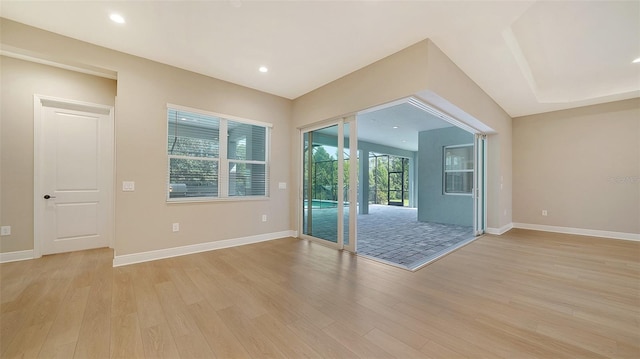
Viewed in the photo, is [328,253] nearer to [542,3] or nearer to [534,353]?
[534,353]

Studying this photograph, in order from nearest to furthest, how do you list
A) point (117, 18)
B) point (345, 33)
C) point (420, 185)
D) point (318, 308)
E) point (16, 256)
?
point (318, 308) → point (117, 18) → point (345, 33) → point (16, 256) → point (420, 185)

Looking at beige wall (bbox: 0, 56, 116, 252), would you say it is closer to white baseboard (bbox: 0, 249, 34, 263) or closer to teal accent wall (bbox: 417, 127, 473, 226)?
white baseboard (bbox: 0, 249, 34, 263)

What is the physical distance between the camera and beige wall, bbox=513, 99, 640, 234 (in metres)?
4.73

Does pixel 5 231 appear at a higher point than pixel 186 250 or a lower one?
higher

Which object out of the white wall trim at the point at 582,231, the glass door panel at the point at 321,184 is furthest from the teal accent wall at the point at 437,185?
the glass door panel at the point at 321,184

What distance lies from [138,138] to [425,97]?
405 cm

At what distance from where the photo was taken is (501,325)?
6.11 feet

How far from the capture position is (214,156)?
404 cm

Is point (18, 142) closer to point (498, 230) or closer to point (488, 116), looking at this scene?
point (488, 116)

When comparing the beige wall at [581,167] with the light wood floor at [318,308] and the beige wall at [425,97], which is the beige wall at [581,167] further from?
the light wood floor at [318,308]

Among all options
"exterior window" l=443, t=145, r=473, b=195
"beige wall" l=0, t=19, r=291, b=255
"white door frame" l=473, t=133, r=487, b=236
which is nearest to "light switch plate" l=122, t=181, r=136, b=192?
"beige wall" l=0, t=19, r=291, b=255

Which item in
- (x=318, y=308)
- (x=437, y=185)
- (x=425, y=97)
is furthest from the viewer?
(x=437, y=185)

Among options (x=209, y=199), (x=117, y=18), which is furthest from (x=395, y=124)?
(x=117, y=18)

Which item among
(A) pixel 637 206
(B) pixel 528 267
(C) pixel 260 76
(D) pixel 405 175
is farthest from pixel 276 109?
(D) pixel 405 175
